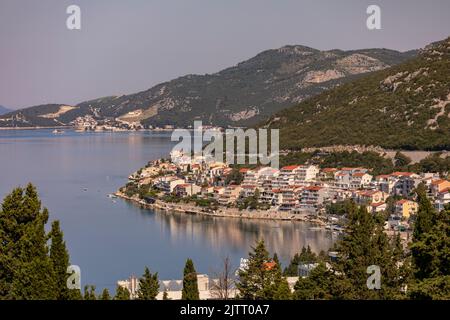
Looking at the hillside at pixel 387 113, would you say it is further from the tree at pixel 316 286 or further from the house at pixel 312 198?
the tree at pixel 316 286

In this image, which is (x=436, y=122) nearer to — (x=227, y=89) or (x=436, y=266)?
(x=436, y=266)

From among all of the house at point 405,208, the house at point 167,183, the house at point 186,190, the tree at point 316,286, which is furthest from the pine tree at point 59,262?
the house at point 167,183

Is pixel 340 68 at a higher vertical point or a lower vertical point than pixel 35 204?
higher

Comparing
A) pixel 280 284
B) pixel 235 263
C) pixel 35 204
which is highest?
pixel 35 204

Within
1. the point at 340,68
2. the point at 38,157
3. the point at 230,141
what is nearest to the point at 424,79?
the point at 230,141

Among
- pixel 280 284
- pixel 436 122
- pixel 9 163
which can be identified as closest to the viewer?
pixel 280 284

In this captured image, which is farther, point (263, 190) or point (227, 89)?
point (227, 89)
